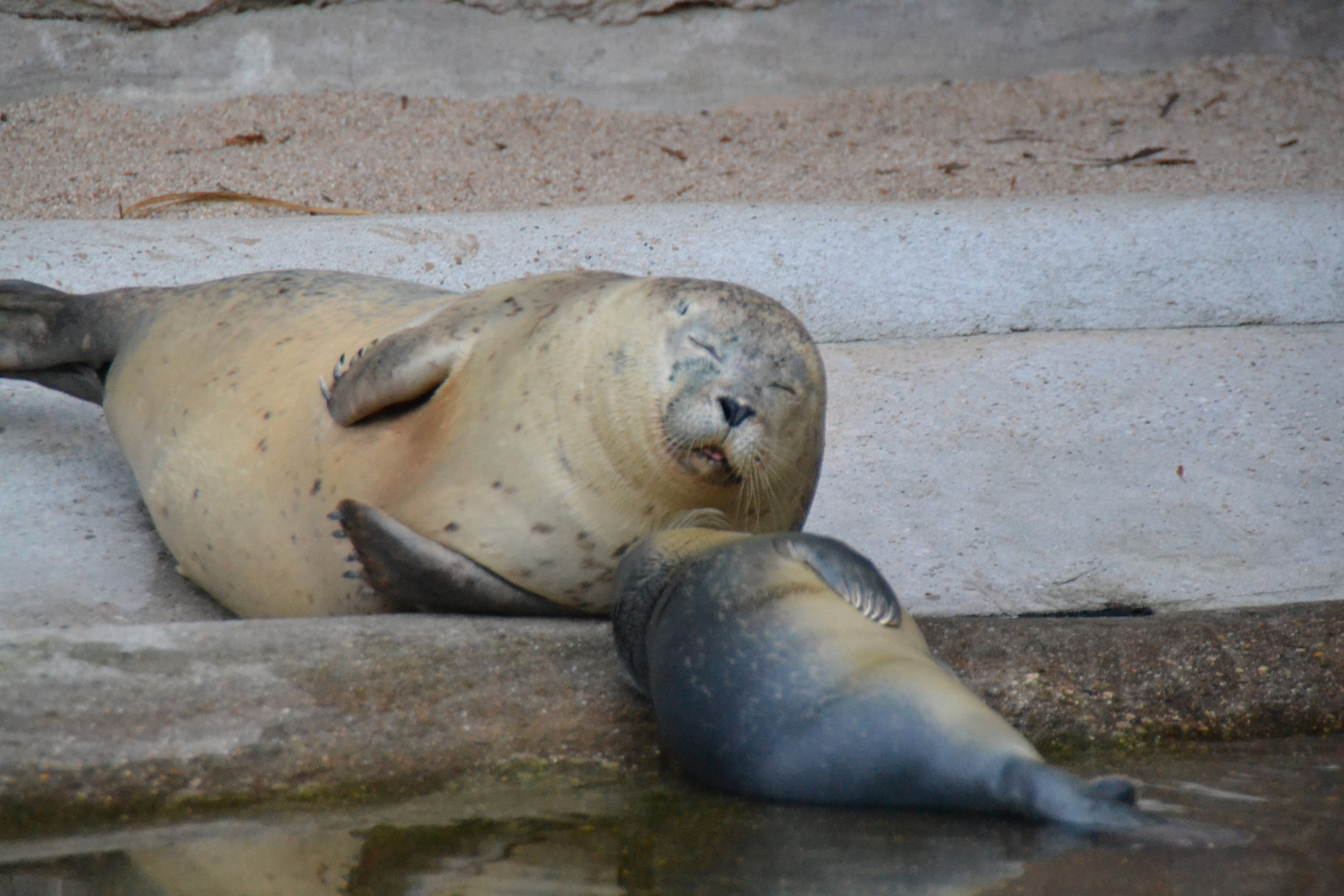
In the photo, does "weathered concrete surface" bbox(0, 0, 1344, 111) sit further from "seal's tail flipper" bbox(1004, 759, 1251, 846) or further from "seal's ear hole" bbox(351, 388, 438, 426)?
"seal's tail flipper" bbox(1004, 759, 1251, 846)

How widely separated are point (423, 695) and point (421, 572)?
0.37 m

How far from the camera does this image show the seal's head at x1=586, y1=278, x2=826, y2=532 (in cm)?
259

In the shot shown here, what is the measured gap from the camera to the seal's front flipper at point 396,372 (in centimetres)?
289

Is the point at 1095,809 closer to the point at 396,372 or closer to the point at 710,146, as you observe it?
the point at 396,372

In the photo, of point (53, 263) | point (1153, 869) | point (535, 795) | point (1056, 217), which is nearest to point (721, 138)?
point (1056, 217)

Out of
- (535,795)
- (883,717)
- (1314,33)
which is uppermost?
(1314,33)

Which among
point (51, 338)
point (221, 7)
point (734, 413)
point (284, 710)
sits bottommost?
point (284, 710)

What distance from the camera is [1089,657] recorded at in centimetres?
263

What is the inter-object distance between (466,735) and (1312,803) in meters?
1.29

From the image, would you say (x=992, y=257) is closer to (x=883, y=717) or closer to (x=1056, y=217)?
(x=1056, y=217)

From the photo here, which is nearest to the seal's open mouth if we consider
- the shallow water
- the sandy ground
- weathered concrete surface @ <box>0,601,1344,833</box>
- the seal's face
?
the seal's face

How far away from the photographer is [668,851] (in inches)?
72.4

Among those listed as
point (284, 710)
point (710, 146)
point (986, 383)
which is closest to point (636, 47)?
point (710, 146)

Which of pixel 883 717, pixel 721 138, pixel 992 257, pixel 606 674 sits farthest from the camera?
pixel 721 138
